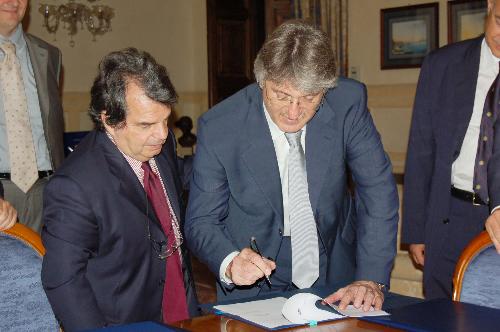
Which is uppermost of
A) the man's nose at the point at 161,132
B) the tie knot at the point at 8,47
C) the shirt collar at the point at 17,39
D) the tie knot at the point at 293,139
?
the shirt collar at the point at 17,39

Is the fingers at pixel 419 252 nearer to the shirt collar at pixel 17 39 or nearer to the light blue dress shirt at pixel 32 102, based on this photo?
the light blue dress shirt at pixel 32 102

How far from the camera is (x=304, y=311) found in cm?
192

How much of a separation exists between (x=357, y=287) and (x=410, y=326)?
35 centimetres

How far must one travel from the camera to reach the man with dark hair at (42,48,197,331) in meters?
2.11

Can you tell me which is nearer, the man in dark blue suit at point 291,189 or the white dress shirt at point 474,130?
the man in dark blue suit at point 291,189

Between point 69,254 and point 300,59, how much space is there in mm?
838

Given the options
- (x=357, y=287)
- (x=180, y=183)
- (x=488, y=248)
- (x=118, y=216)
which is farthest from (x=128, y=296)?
(x=488, y=248)

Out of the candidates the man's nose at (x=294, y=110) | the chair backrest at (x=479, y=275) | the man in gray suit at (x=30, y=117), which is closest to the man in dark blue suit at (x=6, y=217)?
the man's nose at (x=294, y=110)

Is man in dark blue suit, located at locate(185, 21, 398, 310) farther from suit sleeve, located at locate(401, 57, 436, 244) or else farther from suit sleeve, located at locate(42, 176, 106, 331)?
suit sleeve, located at locate(401, 57, 436, 244)

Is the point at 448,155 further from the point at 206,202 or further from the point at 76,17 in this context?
the point at 76,17

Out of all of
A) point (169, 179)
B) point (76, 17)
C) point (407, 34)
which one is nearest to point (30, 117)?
point (169, 179)

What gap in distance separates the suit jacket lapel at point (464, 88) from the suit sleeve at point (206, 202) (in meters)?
1.06

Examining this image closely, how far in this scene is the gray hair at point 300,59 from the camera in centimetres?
217

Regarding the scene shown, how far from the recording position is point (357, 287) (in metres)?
2.15
